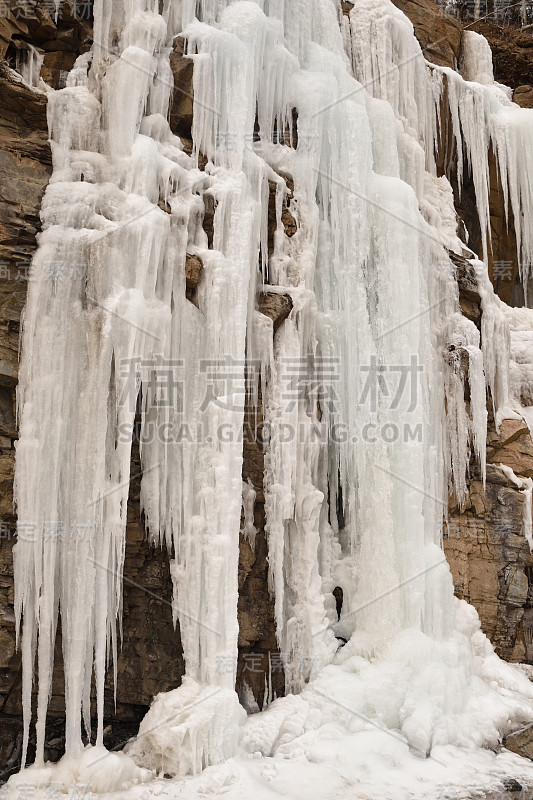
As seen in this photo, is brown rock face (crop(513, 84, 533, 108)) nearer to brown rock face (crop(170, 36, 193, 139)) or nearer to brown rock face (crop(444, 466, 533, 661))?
brown rock face (crop(444, 466, 533, 661))

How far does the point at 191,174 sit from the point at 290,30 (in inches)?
113

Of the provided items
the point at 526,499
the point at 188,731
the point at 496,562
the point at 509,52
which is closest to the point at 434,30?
the point at 509,52

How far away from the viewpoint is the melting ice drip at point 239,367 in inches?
237

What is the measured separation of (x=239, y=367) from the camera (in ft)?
22.3

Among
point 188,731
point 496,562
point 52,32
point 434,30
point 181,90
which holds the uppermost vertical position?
point 434,30

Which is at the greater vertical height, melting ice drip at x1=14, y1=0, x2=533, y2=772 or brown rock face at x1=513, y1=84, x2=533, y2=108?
brown rock face at x1=513, y1=84, x2=533, y2=108

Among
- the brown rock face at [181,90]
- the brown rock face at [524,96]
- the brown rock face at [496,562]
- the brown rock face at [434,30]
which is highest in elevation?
the brown rock face at [434,30]

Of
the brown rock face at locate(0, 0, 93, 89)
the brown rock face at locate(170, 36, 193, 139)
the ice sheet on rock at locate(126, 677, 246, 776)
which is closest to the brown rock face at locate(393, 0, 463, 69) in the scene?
the brown rock face at locate(170, 36, 193, 139)

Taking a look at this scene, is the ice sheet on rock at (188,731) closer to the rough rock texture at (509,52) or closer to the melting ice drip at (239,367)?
the melting ice drip at (239,367)

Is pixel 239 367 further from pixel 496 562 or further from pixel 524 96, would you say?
pixel 524 96

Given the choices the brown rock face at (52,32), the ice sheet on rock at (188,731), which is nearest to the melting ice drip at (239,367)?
the ice sheet on rock at (188,731)

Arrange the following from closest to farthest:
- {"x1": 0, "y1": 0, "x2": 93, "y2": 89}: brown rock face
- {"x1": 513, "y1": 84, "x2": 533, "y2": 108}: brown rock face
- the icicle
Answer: {"x1": 0, "y1": 0, "x2": 93, "y2": 89}: brown rock face < the icicle < {"x1": 513, "y1": 84, "x2": 533, "y2": 108}: brown rock face

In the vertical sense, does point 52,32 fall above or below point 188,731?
above

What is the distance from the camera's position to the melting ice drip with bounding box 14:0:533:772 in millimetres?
6027
